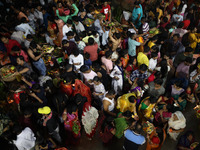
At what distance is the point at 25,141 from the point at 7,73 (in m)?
1.94

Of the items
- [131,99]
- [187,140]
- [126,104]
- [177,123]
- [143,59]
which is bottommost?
[187,140]

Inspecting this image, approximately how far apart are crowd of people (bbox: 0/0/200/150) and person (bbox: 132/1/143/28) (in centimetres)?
4

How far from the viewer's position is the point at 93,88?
443 centimetres

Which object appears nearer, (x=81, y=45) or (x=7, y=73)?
(x=7, y=73)

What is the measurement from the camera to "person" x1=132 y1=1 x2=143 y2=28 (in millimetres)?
6209

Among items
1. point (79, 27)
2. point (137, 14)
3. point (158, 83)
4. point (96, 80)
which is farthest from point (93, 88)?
point (137, 14)

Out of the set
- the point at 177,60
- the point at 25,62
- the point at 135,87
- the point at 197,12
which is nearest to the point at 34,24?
the point at 25,62

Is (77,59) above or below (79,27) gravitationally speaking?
below

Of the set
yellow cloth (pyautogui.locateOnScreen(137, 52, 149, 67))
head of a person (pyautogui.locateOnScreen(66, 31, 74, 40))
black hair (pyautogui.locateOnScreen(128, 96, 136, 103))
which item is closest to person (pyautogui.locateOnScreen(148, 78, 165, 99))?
yellow cloth (pyautogui.locateOnScreen(137, 52, 149, 67))

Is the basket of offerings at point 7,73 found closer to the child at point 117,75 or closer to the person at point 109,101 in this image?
the person at point 109,101

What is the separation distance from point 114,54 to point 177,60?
6.58 feet

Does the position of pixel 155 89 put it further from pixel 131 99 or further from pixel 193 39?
pixel 193 39

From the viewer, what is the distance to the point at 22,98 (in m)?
3.49

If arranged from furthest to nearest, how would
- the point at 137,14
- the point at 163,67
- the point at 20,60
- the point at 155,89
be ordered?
the point at 137,14 → the point at 163,67 → the point at 20,60 → the point at 155,89
